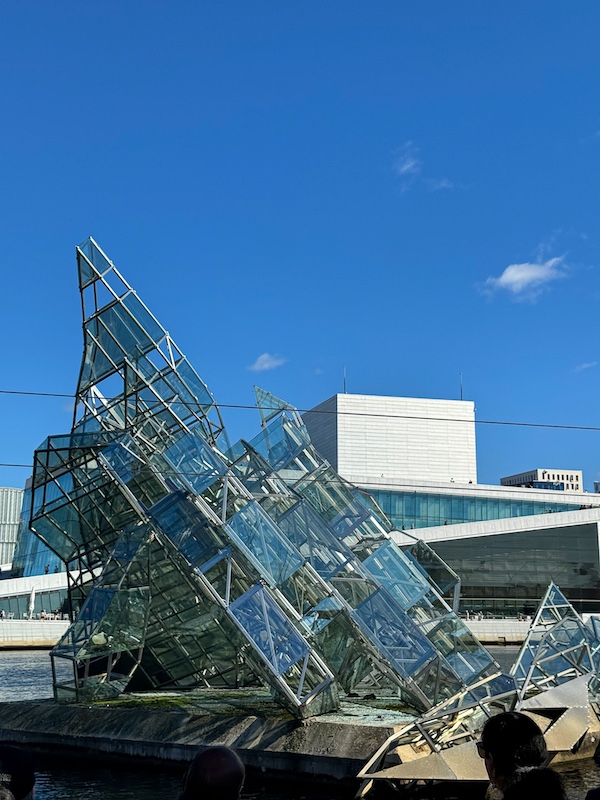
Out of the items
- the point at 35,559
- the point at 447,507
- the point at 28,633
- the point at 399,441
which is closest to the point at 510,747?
the point at 28,633

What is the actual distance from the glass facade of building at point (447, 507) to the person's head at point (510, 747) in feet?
337

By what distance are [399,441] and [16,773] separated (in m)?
123

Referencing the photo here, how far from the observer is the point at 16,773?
568 cm

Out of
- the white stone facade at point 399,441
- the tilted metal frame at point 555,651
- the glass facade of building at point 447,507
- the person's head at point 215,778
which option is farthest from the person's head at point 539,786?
the white stone facade at point 399,441

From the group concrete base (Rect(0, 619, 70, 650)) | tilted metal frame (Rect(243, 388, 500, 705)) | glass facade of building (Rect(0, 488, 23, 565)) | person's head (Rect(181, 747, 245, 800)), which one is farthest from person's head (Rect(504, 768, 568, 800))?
glass facade of building (Rect(0, 488, 23, 565))

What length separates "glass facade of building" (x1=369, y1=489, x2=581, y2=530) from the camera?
108 meters

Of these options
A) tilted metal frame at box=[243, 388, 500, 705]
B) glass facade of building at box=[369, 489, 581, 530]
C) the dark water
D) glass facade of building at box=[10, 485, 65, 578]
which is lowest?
the dark water

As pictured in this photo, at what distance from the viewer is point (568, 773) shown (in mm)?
24891

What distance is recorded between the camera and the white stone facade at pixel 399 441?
12662 cm

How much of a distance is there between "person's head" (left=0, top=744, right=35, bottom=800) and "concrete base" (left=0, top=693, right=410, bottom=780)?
60.9 ft

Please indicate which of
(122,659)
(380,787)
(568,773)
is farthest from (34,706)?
(568,773)

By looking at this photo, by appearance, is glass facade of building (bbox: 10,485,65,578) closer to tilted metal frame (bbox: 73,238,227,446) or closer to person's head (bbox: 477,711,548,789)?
tilted metal frame (bbox: 73,238,227,446)

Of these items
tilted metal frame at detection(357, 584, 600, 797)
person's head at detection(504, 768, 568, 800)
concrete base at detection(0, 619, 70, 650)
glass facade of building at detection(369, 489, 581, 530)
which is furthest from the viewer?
glass facade of building at detection(369, 489, 581, 530)

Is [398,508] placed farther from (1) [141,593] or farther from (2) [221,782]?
(2) [221,782]
